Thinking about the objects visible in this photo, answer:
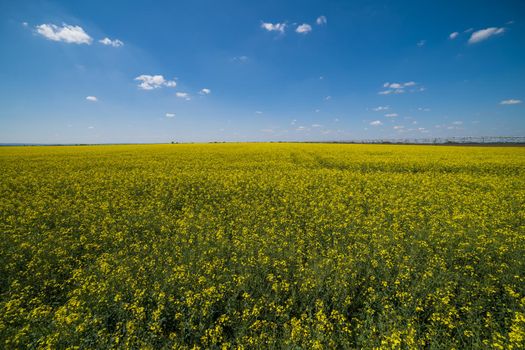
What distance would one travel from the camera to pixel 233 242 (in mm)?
6352

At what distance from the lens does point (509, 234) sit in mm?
6285

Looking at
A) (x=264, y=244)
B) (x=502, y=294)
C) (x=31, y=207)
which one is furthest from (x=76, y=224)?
Answer: (x=502, y=294)

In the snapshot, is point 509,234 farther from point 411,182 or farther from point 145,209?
point 145,209

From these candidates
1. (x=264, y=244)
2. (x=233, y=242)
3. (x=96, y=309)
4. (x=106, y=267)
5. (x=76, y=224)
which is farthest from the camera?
(x=76, y=224)

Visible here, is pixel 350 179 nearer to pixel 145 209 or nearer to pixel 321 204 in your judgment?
pixel 321 204

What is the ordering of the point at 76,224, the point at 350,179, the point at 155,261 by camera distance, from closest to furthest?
the point at 155,261
the point at 76,224
the point at 350,179

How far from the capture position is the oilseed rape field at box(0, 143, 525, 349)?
3.55 m

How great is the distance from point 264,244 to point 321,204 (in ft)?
12.5

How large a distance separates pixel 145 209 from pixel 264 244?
5.39 metres

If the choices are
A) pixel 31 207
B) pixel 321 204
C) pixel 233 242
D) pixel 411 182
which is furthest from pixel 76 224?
pixel 411 182

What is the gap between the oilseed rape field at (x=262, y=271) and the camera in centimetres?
355

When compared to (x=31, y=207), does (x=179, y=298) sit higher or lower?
lower

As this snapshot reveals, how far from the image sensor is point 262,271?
16.5ft

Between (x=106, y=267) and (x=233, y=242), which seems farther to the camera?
(x=233, y=242)
